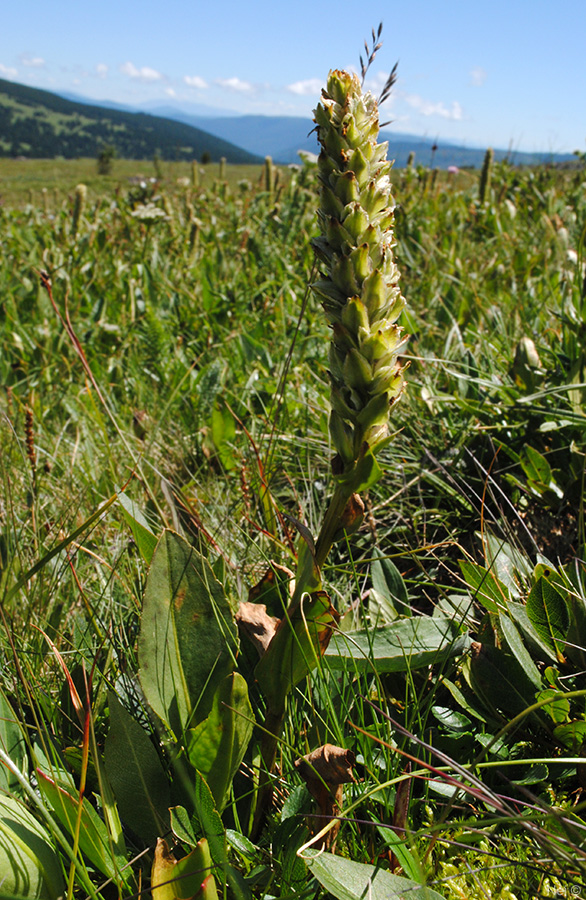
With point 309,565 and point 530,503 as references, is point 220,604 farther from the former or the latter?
point 530,503

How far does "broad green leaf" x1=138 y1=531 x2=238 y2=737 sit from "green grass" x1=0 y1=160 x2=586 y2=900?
0.11m

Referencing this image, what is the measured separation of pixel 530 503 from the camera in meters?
2.06

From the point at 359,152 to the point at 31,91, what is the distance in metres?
192

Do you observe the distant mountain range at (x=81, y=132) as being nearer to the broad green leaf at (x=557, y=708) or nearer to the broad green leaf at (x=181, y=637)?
the broad green leaf at (x=181, y=637)

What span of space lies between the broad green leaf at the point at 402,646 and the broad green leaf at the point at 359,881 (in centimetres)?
31

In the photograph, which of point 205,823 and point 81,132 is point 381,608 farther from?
point 81,132

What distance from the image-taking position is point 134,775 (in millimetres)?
1081

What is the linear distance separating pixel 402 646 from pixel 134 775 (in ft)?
1.74

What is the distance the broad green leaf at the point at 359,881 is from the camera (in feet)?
3.01

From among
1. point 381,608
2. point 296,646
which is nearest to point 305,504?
point 381,608

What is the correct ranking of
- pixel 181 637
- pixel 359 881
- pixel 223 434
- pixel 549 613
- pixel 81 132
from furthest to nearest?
1. pixel 81 132
2. pixel 223 434
3. pixel 549 613
4. pixel 181 637
5. pixel 359 881

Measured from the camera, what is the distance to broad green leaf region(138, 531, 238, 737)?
1.12m

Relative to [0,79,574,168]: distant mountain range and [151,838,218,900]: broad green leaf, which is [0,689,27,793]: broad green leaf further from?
Answer: [0,79,574,168]: distant mountain range

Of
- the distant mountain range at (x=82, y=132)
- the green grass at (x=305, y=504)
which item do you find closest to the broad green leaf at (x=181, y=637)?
the green grass at (x=305, y=504)
